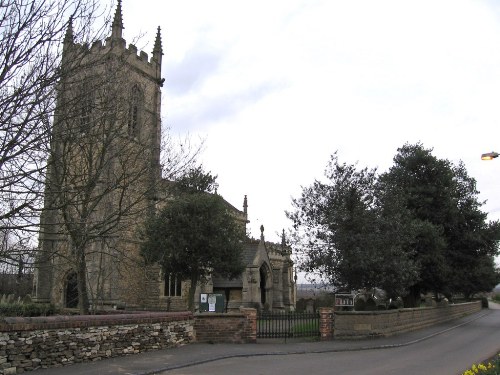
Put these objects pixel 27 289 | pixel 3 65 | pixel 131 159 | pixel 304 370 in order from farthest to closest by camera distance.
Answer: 1. pixel 27 289
2. pixel 131 159
3. pixel 304 370
4. pixel 3 65

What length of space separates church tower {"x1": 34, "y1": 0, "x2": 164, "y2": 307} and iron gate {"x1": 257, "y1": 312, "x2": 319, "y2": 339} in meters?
5.87

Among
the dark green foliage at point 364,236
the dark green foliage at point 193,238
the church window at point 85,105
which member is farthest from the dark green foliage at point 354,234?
the church window at point 85,105

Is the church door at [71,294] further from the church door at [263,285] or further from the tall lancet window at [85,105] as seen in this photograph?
the tall lancet window at [85,105]

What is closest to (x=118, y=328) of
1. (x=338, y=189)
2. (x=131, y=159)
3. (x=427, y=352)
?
(x=131, y=159)

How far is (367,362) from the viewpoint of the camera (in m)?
13.8

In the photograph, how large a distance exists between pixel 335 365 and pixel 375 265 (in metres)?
7.28

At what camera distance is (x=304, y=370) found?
1223 cm

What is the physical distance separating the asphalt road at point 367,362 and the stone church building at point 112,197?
514 centimetres

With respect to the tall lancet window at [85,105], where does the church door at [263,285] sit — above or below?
below

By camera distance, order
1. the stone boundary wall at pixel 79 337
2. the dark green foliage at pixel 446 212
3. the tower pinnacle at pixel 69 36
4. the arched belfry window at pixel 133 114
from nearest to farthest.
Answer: the tower pinnacle at pixel 69 36
the stone boundary wall at pixel 79 337
the arched belfry window at pixel 133 114
the dark green foliage at pixel 446 212

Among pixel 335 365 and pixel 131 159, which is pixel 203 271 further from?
pixel 335 365

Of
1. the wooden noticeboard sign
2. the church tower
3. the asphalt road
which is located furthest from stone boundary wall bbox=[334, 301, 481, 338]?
the church tower

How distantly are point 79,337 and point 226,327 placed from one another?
243 inches

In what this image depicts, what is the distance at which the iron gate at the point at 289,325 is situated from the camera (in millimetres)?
18672
